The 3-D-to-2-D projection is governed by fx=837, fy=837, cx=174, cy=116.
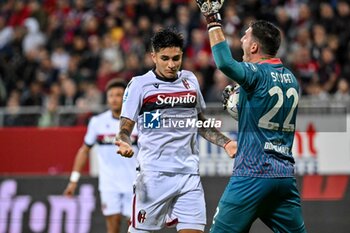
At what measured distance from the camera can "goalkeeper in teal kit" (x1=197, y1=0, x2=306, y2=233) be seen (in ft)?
22.1

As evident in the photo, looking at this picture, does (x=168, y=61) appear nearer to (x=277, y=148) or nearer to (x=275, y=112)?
(x=275, y=112)

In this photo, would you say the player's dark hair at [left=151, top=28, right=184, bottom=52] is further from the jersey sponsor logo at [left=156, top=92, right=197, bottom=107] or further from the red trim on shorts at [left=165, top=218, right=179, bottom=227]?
the red trim on shorts at [left=165, top=218, right=179, bottom=227]

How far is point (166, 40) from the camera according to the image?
25.0 feet

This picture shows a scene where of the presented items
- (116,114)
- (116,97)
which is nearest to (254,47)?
(116,97)

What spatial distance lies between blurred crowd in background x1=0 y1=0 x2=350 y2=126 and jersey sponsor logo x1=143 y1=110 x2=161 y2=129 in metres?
7.44

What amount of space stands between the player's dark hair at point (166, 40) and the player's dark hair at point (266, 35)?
98cm

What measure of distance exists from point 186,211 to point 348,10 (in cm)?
1050

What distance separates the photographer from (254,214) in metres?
6.79

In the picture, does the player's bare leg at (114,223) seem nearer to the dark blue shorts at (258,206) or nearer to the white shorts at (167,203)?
the white shorts at (167,203)

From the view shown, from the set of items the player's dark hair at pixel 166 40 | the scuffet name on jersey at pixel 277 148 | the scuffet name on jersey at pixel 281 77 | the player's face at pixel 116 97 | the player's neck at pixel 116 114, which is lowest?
the scuffet name on jersey at pixel 277 148

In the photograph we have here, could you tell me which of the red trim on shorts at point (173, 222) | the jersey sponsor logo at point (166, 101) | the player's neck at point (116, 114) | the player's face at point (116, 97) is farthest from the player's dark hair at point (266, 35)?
the player's neck at point (116, 114)

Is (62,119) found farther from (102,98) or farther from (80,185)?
(80,185)

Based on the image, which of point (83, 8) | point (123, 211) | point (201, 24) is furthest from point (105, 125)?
point (83, 8)

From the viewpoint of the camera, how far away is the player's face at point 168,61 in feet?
25.0
